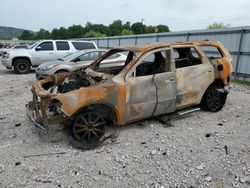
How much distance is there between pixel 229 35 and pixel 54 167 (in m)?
10.6

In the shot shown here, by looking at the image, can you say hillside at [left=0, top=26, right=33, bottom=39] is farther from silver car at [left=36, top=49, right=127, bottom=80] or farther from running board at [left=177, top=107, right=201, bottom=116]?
running board at [left=177, top=107, right=201, bottom=116]

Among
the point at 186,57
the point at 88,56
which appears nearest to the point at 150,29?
the point at 88,56

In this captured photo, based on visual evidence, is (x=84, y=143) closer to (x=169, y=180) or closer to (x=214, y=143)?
(x=169, y=180)

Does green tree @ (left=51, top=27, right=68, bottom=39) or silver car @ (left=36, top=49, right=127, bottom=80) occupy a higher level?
green tree @ (left=51, top=27, right=68, bottom=39)

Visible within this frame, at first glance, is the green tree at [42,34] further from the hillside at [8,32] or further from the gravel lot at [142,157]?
the gravel lot at [142,157]

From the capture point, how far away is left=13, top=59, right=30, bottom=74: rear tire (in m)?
14.4

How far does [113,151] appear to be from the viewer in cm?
470

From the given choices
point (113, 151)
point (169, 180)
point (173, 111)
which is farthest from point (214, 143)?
point (113, 151)

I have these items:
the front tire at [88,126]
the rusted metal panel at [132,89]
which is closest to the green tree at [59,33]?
the rusted metal panel at [132,89]

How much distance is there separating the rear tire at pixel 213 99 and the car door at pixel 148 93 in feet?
3.80

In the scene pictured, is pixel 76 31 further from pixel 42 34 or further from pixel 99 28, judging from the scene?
pixel 42 34

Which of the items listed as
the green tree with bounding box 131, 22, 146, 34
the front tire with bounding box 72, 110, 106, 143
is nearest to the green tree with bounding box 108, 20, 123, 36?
the green tree with bounding box 131, 22, 146, 34

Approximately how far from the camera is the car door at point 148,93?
515cm

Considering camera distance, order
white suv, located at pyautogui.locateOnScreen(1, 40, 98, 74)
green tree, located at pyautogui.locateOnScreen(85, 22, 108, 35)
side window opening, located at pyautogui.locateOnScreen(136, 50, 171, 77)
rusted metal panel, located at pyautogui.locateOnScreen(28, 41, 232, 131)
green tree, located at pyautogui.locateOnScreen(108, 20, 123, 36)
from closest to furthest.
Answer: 1. rusted metal panel, located at pyautogui.locateOnScreen(28, 41, 232, 131)
2. side window opening, located at pyautogui.locateOnScreen(136, 50, 171, 77)
3. white suv, located at pyautogui.locateOnScreen(1, 40, 98, 74)
4. green tree, located at pyautogui.locateOnScreen(108, 20, 123, 36)
5. green tree, located at pyautogui.locateOnScreen(85, 22, 108, 35)
